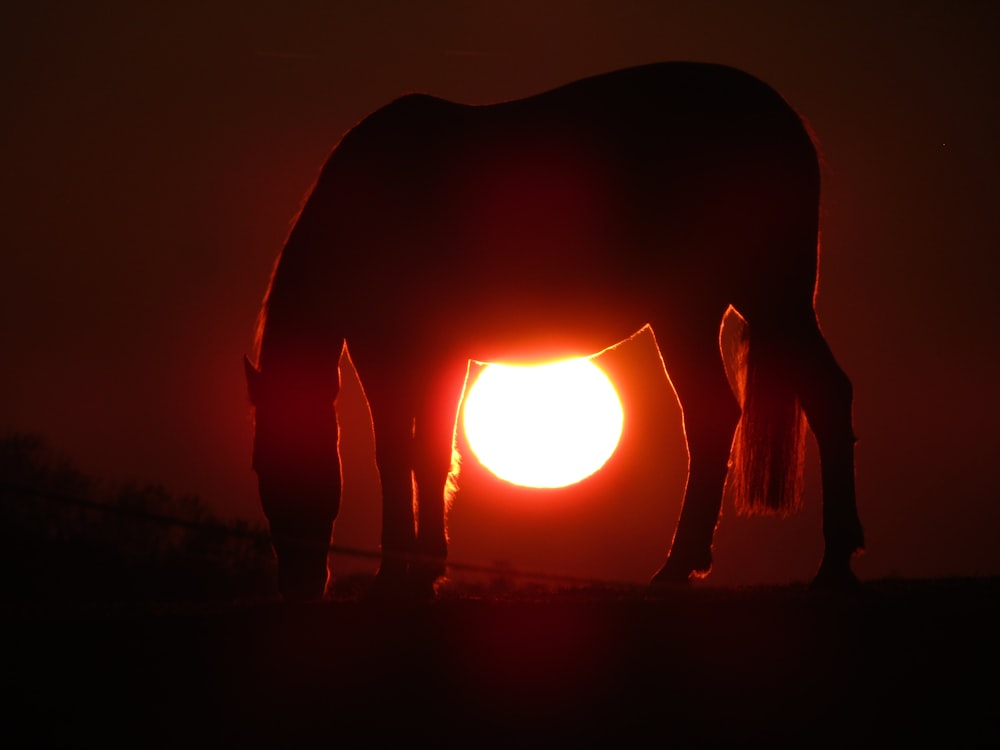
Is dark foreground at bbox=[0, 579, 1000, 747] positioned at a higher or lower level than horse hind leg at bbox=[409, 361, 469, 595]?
lower

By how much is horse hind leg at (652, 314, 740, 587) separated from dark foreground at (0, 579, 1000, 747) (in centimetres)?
135

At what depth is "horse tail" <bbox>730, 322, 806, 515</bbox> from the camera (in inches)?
285

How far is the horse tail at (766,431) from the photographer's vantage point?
23.8ft

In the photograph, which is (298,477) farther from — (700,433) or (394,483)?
(700,433)

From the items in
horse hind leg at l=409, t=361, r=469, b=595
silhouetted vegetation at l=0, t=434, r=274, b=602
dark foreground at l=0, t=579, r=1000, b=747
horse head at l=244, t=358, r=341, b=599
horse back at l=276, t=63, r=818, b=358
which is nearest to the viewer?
dark foreground at l=0, t=579, r=1000, b=747

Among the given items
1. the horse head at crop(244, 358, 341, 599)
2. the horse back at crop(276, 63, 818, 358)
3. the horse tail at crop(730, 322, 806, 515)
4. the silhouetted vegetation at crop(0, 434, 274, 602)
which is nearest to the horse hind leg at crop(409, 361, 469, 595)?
the horse back at crop(276, 63, 818, 358)

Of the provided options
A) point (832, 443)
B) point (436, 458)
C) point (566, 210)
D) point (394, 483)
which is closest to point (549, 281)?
point (566, 210)

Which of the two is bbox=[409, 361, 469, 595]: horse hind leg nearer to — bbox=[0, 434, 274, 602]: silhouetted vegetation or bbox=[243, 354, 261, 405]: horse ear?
bbox=[243, 354, 261, 405]: horse ear

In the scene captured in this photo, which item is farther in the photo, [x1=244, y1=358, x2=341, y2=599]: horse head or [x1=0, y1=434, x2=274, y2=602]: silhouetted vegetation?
[x1=0, y1=434, x2=274, y2=602]: silhouetted vegetation

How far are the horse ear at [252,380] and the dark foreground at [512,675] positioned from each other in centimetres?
189

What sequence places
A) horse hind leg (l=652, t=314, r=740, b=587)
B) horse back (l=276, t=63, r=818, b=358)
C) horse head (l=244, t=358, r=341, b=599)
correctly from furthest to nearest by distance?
horse back (l=276, t=63, r=818, b=358) → horse hind leg (l=652, t=314, r=740, b=587) → horse head (l=244, t=358, r=341, b=599)

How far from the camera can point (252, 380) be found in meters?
7.23

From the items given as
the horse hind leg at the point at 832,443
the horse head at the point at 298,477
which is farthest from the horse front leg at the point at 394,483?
the horse hind leg at the point at 832,443

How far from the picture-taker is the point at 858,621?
17.5 feet
